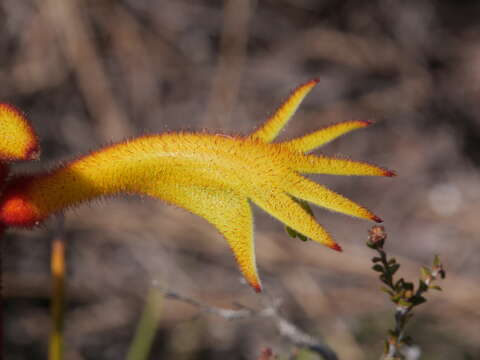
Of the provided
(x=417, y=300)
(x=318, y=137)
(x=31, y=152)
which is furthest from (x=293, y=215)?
(x=31, y=152)

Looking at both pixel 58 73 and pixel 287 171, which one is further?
pixel 58 73

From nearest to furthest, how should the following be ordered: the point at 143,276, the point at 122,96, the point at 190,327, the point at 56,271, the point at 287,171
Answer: the point at 287,171 → the point at 56,271 → the point at 190,327 → the point at 143,276 → the point at 122,96

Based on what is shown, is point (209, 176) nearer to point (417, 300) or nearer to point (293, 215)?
point (293, 215)

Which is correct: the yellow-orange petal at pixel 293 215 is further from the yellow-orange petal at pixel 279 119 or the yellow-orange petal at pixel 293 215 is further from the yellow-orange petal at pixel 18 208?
the yellow-orange petal at pixel 18 208

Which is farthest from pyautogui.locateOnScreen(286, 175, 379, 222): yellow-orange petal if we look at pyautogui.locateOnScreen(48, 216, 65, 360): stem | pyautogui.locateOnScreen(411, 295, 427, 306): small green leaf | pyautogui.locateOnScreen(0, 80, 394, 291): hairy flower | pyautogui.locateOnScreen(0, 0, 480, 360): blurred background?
pyautogui.locateOnScreen(0, 0, 480, 360): blurred background

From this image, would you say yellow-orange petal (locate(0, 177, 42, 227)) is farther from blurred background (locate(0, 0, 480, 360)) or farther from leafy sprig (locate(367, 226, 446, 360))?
blurred background (locate(0, 0, 480, 360))

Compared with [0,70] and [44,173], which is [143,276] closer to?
[0,70]

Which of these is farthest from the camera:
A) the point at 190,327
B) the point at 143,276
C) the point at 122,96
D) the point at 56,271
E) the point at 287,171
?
the point at 122,96

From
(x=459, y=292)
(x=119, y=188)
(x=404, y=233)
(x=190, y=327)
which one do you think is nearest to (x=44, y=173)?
(x=119, y=188)
